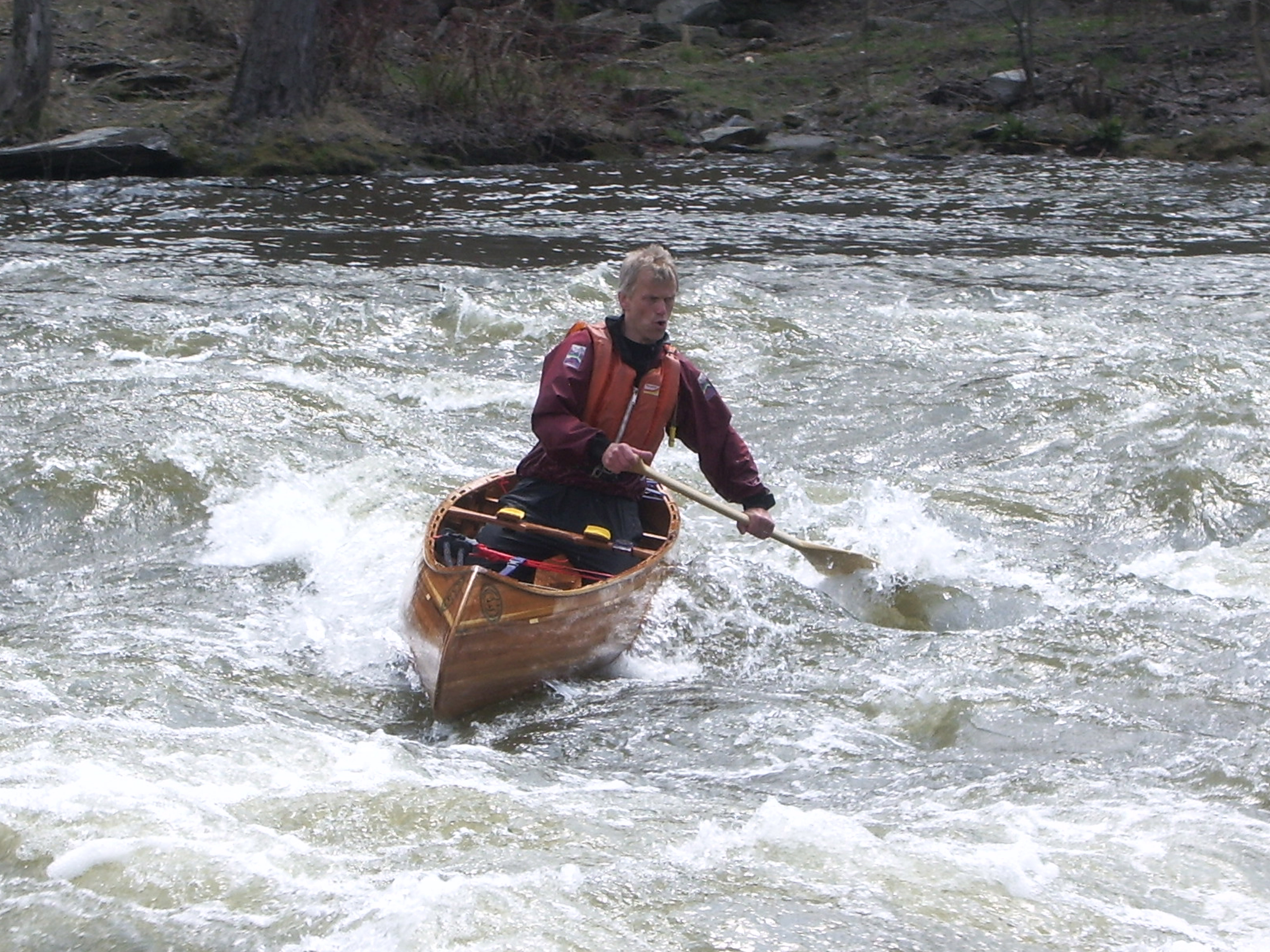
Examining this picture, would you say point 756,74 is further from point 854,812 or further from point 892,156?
point 854,812

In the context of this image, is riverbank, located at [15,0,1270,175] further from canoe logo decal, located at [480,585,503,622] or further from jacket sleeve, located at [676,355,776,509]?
canoe logo decal, located at [480,585,503,622]

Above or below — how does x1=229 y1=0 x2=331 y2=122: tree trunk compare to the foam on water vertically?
above

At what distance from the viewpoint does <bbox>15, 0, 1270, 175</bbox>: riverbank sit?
16688 mm

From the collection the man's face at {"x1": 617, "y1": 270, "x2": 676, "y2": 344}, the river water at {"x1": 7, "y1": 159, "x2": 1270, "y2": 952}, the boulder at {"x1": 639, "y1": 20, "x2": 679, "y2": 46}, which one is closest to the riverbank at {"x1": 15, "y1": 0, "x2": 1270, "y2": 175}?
the boulder at {"x1": 639, "y1": 20, "x2": 679, "y2": 46}

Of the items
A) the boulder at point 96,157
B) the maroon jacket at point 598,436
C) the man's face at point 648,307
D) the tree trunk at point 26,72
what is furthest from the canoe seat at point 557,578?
the tree trunk at point 26,72

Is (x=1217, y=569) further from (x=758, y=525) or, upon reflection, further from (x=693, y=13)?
(x=693, y=13)

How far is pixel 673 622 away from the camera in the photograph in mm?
5457

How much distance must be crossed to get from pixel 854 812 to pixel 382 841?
124 centimetres

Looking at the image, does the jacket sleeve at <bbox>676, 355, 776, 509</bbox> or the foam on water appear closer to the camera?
the jacket sleeve at <bbox>676, 355, 776, 509</bbox>

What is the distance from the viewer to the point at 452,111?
17.2 meters

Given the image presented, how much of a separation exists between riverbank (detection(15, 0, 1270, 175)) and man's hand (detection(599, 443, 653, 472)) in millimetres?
11549

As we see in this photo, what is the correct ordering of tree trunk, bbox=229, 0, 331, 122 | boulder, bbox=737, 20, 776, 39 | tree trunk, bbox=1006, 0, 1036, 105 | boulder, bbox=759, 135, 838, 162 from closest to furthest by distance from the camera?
tree trunk, bbox=229, 0, 331, 122 < boulder, bbox=759, 135, 838, 162 < tree trunk, bbox=1006, 0, 1036, 105 < boulder, bbox=737, 20, 776, 39

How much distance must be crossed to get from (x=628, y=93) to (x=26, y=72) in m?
6.78

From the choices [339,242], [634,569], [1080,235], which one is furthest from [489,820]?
[1080,235]
